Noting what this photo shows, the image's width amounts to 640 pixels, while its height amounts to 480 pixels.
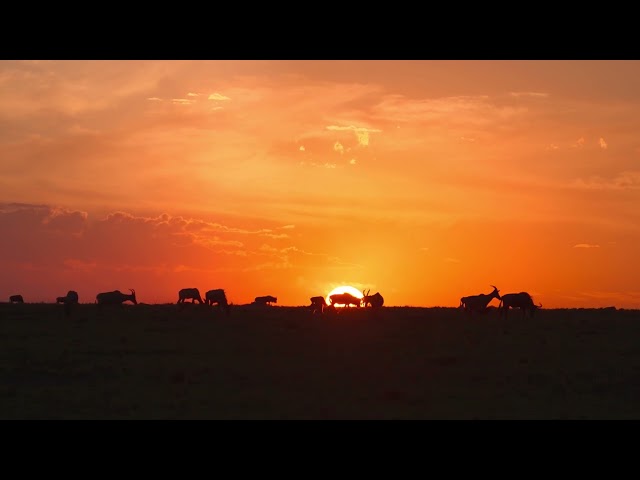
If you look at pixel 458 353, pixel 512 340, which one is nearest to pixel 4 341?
pixel 458 353

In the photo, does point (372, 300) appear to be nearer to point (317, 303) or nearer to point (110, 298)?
point (317, 303)

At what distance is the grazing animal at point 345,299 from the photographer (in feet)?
171

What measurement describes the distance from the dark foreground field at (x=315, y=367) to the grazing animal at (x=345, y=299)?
10814mm

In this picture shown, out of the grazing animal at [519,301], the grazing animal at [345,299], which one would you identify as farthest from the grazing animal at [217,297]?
the grazing animal at [519,301]

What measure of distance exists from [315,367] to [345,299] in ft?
86.7

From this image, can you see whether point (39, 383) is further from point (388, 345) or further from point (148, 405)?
point (388, 345)

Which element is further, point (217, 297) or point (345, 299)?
point (345, 299)

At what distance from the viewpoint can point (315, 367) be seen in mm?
26312

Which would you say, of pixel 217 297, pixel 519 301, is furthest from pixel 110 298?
pixel 519 301

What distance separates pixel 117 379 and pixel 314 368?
20.2 ft

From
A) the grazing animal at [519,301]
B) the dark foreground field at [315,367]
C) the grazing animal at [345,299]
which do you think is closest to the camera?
the dark foreground field at [315,367]

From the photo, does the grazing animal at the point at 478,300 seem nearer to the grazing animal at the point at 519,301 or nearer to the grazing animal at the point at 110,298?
the grazing animal at the point at 519,301

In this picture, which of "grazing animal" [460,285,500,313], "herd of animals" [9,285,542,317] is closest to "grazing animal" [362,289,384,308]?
"herd of animals" [9,285,542,317]
